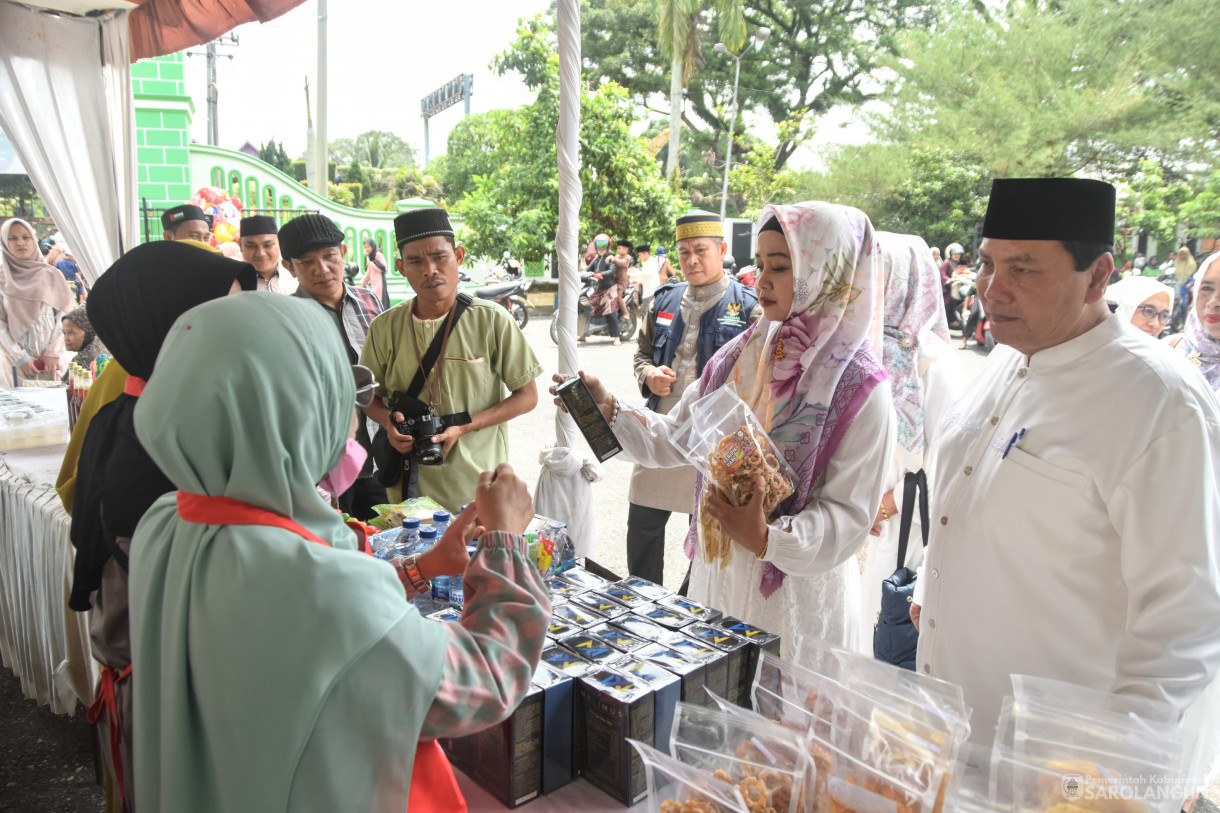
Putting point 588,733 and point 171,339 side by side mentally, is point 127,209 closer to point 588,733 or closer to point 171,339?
point 171,339

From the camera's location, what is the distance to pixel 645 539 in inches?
146

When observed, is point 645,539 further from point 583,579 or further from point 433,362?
point 583,579

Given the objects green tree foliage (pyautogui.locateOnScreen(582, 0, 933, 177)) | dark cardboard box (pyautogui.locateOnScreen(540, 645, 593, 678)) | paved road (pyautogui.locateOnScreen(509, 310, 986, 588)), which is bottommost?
paved road (pyautogui.locateOnScreen(509, 310, 986, 588))

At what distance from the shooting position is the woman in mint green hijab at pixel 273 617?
102cm

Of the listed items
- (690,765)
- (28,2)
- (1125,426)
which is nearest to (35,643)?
(690,765)

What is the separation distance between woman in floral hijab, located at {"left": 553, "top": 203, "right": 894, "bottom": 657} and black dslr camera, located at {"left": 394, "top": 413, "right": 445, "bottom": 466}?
121 centimetres

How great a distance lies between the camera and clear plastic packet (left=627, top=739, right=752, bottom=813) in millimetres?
1111

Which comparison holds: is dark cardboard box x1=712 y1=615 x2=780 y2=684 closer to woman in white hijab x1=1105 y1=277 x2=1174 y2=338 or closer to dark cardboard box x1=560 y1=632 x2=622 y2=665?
dark cardboard box x1=560 y1=632 x2=622 y2=665

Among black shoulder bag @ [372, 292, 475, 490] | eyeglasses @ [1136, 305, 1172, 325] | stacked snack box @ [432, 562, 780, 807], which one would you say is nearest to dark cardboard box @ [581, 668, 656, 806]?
stacked snack box @ [432, 562, 780, 807]

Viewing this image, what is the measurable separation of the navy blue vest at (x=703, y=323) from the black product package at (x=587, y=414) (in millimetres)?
1589

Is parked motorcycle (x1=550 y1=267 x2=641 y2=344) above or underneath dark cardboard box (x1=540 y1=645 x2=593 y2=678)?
above

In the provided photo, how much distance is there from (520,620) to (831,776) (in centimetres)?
52

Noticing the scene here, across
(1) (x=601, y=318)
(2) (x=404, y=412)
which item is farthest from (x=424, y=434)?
(1) (x=601, y=318)

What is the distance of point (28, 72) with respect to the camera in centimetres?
462
